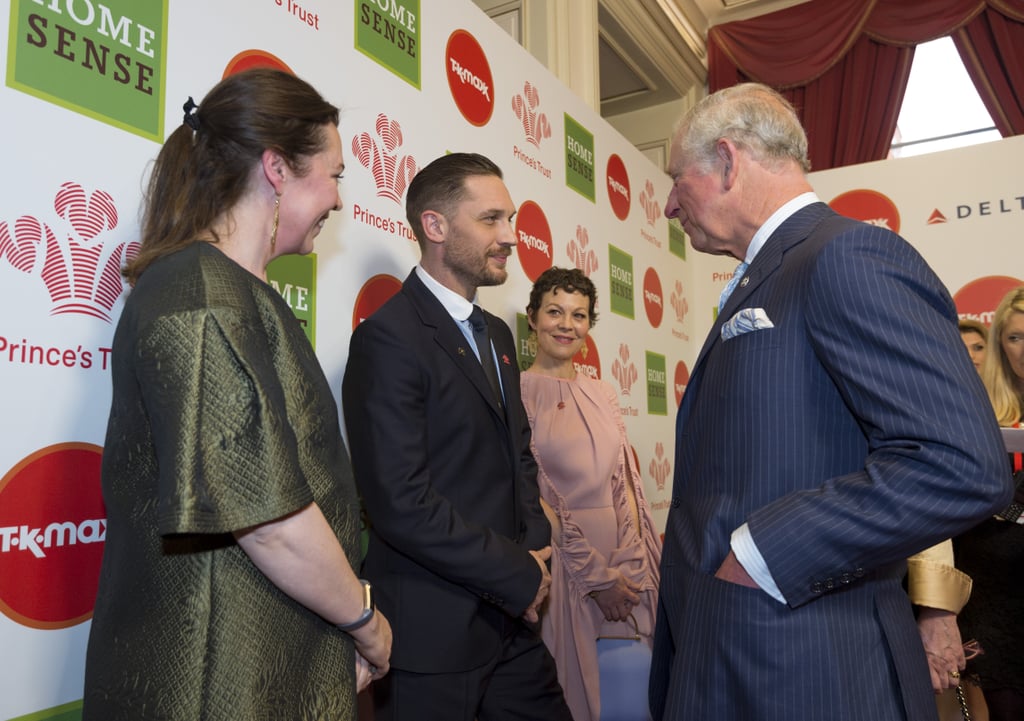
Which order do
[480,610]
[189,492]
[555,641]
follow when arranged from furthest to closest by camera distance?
[555,641] < [480,610] < [189,492]

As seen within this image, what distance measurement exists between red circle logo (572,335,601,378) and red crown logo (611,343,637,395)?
0.20 m

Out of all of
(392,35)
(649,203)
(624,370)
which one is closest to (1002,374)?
(624,370)

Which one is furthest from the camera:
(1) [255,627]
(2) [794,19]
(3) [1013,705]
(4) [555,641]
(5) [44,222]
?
(2) [794,19]

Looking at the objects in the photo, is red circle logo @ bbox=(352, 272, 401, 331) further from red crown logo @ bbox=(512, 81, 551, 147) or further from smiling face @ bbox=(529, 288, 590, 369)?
red crown logo @ bbox=(512, 81, 551, 147)

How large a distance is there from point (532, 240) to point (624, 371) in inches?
42.5

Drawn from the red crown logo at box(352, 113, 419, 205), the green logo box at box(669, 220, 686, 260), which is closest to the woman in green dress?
the red crown logo at box(352, 113, 419, 205)

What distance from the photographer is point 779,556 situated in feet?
3.42

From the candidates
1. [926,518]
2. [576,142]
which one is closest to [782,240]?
[926,518]

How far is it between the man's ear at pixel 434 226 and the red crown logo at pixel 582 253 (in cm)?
147

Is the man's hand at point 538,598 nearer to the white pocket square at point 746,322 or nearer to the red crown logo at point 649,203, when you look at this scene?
the white pocket square at point 746,322

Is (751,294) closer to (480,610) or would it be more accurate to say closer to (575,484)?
(480,610)

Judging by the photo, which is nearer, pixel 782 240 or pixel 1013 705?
pixel 782 240

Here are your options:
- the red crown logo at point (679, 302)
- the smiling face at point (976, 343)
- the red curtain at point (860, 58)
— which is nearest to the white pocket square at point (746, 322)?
the smiling face at point (976, 343)

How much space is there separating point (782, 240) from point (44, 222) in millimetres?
1310
